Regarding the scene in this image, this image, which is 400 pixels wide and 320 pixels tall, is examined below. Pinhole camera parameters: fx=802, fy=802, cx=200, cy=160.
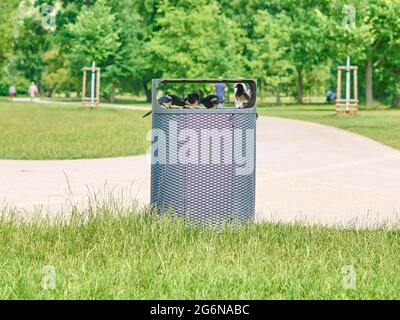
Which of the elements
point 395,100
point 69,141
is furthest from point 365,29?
point 69,141

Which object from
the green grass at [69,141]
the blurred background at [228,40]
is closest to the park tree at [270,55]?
the blurred background at [228,40]

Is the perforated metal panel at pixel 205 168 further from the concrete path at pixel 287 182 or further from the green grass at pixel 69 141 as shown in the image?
the green grass at pixel 69 141

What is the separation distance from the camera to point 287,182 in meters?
11.0

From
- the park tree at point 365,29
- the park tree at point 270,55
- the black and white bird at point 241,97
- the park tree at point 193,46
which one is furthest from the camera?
the park tree at point 270,55

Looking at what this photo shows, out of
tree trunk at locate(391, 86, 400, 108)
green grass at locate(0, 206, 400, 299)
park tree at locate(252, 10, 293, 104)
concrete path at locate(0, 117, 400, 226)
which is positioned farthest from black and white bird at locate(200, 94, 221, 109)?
park tree at locate(252, 10, 293, 104)

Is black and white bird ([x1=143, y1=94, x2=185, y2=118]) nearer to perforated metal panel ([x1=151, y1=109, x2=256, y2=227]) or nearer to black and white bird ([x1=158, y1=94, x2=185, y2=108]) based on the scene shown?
black and white bird ([x1=158, y1=94, x2=185, y2=108])

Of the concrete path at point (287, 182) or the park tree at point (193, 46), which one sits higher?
the park tree at point (193, 46)

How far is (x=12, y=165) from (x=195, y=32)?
4576 centimetres

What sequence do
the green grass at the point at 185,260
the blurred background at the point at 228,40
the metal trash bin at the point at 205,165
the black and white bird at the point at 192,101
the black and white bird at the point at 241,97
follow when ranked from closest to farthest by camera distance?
1. the green grass at the point at 185,260
2. the metal trash bin at the point at 205,165
3. the black and white bird at the point at 192,101
4. the black and white bird at the point at 241,97
5. the blurred background at the point at 228,40

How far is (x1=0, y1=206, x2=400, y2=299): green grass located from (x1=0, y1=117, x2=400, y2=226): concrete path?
3.41 ft

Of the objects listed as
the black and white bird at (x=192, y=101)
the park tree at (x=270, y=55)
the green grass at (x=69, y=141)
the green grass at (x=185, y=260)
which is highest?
the park tree at (x=270, y=55)

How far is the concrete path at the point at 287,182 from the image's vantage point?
855cm

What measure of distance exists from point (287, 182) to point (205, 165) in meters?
4.45
